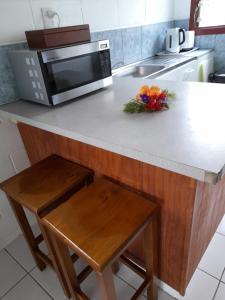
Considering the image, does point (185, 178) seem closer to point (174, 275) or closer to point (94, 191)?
point (94, 191)

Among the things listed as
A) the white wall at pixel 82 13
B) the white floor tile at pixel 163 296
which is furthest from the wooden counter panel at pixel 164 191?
the white wall at pixel 82 13

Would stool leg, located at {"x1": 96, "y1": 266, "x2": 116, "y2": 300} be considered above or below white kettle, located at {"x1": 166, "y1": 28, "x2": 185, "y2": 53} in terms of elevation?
below

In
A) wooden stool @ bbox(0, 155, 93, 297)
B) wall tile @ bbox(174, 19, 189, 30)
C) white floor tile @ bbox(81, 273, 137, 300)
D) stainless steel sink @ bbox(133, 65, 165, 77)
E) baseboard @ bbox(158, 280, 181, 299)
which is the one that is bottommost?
white floor tile @ bbox(81, 273, 137, 300)

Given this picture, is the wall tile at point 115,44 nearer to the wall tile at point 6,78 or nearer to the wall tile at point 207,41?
the wall tile at point 6,78

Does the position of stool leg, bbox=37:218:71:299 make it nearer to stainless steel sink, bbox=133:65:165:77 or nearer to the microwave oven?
the microwave oven

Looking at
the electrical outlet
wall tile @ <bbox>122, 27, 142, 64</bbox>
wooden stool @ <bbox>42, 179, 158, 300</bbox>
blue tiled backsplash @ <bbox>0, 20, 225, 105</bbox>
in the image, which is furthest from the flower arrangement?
wall tile @ <bbox>122, 27, 142, 64</bbox>

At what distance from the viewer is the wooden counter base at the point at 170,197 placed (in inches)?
33.9

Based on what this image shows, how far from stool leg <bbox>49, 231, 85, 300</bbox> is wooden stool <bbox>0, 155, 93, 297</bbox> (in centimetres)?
12

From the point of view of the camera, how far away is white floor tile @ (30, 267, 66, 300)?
129 cm

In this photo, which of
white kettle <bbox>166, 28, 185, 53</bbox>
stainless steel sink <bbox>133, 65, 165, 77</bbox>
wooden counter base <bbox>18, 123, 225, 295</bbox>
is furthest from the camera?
white kettle <bbox>166, 28, 185, 53</bbox>

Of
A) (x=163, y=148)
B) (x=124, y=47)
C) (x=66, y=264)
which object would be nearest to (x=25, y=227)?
(x=66, y=264)

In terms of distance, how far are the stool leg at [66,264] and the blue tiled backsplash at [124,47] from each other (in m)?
0.88

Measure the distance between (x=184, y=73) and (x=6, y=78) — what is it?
5.62ft

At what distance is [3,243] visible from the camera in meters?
1.59
